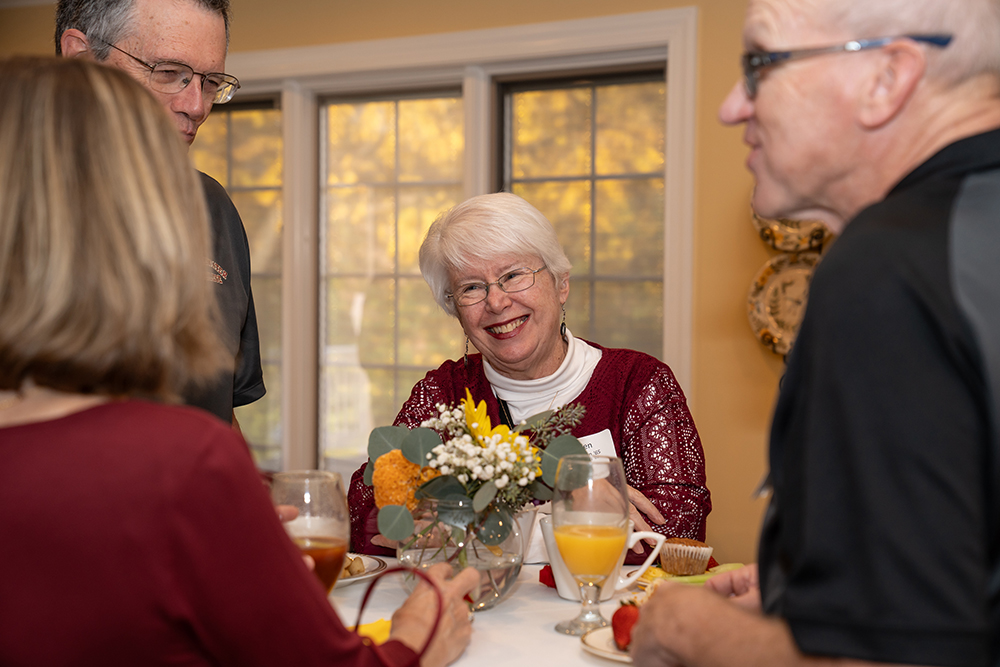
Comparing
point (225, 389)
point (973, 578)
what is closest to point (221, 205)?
point (225, 389)

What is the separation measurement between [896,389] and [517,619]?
0.78 meters

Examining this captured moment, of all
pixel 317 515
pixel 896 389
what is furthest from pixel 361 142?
pixel 896 389

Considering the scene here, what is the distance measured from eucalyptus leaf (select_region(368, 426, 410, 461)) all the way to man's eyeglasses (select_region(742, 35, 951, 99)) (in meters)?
0.74

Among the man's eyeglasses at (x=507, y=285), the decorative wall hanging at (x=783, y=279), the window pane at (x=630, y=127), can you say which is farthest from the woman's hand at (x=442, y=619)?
the window pane at (x=630, y=127)

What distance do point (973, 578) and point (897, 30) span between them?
47cm

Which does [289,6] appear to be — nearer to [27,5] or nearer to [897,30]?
[27,5]

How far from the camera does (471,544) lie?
1.27m

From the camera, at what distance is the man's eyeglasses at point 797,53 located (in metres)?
0.75

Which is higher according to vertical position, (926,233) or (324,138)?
(324,138)

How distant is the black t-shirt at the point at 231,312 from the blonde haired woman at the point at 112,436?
981mm

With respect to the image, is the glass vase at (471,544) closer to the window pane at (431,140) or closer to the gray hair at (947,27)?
the gray hair at (947,27)

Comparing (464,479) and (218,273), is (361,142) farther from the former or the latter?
(464,479)

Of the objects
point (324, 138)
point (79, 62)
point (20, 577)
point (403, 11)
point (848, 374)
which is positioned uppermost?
point (403, 11)

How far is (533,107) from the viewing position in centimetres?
365
